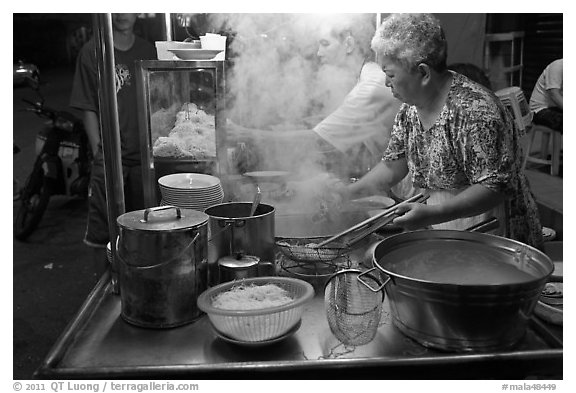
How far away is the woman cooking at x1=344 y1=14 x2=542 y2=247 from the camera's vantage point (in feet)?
6.98

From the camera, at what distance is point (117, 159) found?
6.34 feet

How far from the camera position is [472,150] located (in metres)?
2.16

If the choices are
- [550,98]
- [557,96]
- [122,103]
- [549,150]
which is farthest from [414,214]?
[549,150]

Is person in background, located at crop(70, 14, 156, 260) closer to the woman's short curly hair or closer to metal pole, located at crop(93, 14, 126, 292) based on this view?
metal pole, located at crop(93, 14, 126, 292)

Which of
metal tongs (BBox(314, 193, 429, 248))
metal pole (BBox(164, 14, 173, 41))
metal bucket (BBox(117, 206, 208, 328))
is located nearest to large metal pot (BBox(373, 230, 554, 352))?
metal tongs (BBox(314, 193, 429, 248))

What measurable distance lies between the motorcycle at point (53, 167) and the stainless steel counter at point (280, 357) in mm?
4259

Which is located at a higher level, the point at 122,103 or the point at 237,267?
the point at 122,103

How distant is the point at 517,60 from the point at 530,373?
6.65 meters

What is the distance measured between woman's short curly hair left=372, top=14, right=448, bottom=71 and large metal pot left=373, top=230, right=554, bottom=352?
0.76 metres

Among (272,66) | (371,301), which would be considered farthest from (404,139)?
(272,66)

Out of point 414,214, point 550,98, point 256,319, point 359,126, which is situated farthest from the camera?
point 550,98

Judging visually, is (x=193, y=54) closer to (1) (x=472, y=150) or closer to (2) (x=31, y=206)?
(1) (x=472, y=150)

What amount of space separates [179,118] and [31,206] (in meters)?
3.50

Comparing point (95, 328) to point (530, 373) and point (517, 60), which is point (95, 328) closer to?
point (530, 373)
